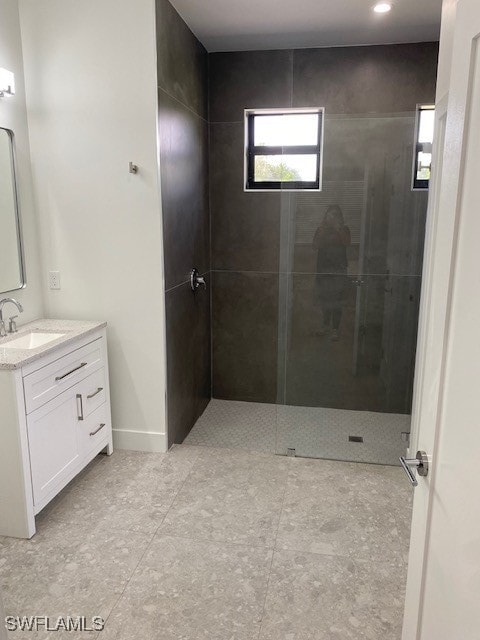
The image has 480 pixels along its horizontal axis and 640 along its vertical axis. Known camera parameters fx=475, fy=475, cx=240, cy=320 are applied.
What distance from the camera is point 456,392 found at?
974 mm

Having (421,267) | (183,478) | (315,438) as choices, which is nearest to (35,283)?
(183,478)

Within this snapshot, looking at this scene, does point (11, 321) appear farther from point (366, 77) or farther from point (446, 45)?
point (366, 77)

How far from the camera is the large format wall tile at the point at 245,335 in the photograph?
12.8 ft

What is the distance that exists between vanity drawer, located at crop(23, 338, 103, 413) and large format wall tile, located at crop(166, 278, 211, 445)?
483mm

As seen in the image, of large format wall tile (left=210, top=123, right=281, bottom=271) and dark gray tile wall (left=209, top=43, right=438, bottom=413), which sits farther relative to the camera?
large format wall tile (left=210, top=123, right=281, bottom=271)

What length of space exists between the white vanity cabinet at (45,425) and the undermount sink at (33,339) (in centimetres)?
16

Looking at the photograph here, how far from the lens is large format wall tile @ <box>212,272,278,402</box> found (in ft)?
12.8

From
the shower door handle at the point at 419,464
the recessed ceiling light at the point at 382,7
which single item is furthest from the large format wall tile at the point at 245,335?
the shower door handle at the point at 419,464

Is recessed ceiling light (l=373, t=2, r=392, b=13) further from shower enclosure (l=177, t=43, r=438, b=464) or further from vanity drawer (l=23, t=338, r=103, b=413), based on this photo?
vanity drawer (l=23, t=338, r=103, b=413)

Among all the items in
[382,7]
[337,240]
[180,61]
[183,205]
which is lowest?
[337,240]

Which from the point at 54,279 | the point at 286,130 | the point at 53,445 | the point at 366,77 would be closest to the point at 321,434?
the point at 53,445

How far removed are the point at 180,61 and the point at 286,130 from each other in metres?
0.97

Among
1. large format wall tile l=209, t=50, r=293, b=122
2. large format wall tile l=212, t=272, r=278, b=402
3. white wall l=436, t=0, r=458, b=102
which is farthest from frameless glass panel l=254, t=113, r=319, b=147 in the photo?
white wall l=436, t=0, r=458, b=102

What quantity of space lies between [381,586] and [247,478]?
1025 mm
